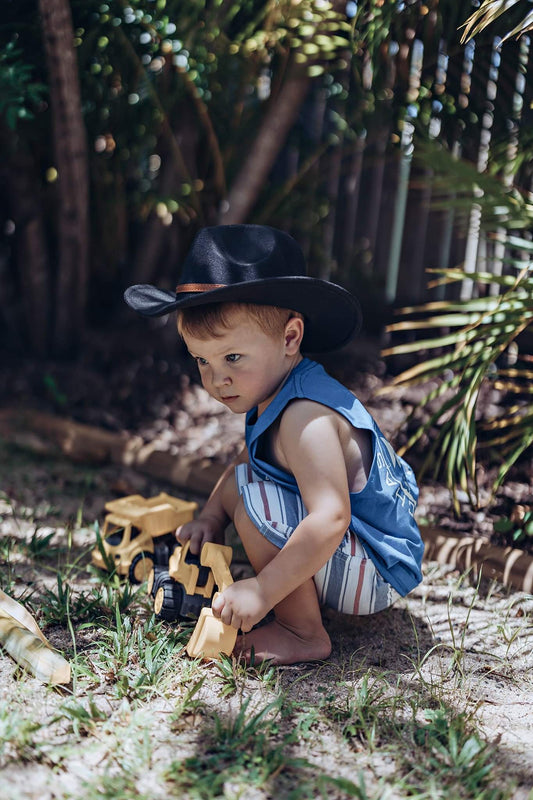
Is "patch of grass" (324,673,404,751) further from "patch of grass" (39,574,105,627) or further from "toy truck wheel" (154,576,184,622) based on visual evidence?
"patch of grass" (39,574,105,627)

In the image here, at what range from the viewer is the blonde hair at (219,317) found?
5.37 feet

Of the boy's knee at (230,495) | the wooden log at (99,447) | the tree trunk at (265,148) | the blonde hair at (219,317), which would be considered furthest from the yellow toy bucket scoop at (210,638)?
the tree trunk at (265,148)

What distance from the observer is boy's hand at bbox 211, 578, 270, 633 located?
1.52 meters

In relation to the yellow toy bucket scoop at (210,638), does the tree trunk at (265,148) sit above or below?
above

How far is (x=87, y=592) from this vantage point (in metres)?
1.95

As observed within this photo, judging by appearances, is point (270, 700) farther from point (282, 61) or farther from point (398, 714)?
point (282, 61)

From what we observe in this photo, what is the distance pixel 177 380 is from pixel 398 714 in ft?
7.71

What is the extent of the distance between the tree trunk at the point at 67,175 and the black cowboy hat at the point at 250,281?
1526 millimetres

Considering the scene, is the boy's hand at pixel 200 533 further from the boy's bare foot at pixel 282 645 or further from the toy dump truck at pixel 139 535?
the boy's bare foot at pixel 282 645

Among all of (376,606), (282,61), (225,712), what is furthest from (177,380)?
(225,712)

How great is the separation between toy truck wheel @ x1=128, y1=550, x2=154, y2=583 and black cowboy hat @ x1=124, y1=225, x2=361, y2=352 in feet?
2.39

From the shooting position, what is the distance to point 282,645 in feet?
5.42

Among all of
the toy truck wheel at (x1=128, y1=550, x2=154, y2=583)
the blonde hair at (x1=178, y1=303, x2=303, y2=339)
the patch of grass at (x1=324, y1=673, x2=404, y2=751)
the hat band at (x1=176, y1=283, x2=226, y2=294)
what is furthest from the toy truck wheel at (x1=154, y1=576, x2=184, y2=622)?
the hat band at (x1=176, y1=283, x2=226, y2=294)

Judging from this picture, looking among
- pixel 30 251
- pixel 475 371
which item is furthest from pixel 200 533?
pixel 30 251
